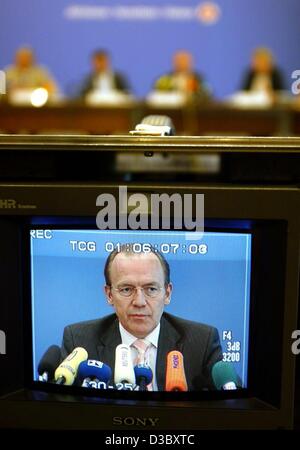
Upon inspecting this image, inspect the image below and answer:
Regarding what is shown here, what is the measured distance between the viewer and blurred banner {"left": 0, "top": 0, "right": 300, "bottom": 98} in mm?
5812

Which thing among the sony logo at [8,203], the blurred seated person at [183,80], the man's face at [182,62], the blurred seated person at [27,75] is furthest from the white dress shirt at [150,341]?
the man's face at [182,62]

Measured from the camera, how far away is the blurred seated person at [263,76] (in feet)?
18.7

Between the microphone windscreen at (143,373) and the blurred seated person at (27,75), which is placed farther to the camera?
the blurred seated person at (27,75)

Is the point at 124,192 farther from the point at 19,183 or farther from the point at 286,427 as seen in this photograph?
the point at 286,427

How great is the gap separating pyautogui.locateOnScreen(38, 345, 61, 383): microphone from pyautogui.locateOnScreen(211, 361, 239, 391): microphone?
0.87 ft

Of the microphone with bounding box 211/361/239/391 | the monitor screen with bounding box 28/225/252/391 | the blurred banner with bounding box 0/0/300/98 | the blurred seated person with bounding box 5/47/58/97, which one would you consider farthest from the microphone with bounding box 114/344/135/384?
the blurred banner with bounding box 0/0/300/98

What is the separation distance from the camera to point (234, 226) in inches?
39.0

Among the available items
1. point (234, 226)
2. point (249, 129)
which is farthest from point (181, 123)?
point (234, 226)

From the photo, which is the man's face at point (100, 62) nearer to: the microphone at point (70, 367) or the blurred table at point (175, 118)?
the blurred table at point (175, 118)

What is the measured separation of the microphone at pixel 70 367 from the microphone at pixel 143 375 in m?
0.09

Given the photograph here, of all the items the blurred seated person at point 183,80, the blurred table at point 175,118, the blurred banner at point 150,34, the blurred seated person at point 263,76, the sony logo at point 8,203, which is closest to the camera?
the sony logo at point 8,203

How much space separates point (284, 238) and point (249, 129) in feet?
13.5

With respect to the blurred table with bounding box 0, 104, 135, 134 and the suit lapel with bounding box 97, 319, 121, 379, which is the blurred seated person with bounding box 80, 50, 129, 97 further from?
the suit lapel with bounding box 97, 319, 121, 379

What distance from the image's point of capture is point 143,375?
1015mm
